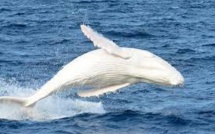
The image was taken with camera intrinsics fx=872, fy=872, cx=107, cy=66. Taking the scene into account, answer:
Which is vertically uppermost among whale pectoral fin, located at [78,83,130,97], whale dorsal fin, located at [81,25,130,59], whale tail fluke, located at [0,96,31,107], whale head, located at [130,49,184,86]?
whale dorsal fin, located at [81,25,130,59]

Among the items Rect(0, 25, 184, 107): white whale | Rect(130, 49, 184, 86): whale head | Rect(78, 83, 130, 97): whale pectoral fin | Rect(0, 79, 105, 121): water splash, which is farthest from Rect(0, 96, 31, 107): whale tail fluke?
Rect(130, 49, 184, 86): whale head

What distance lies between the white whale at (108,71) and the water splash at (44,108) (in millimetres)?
943

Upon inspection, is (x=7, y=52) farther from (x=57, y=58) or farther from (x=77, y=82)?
(x=77, y=82)

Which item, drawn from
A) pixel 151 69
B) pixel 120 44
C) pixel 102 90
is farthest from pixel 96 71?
pixel 120 44

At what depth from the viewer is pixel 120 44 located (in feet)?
128

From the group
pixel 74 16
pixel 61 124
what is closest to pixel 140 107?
pixel 61 124

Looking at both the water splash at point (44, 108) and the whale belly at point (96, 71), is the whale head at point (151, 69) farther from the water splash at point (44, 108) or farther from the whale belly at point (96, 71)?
the water splash at point (44, 108)

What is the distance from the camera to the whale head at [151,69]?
879 inches

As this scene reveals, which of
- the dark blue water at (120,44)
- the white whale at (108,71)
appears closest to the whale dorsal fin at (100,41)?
the white whale at (108,71)

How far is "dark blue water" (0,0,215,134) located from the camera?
24.1 metres

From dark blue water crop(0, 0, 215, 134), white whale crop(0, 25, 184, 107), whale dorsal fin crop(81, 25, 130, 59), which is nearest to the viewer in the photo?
whale dorsal fin crop(81, 25, 130, 59)

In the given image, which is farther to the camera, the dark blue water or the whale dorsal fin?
the dark blue water

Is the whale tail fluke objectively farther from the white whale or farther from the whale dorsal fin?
the whale dorsal fin

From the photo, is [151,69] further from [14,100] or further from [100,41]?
[14,100]
